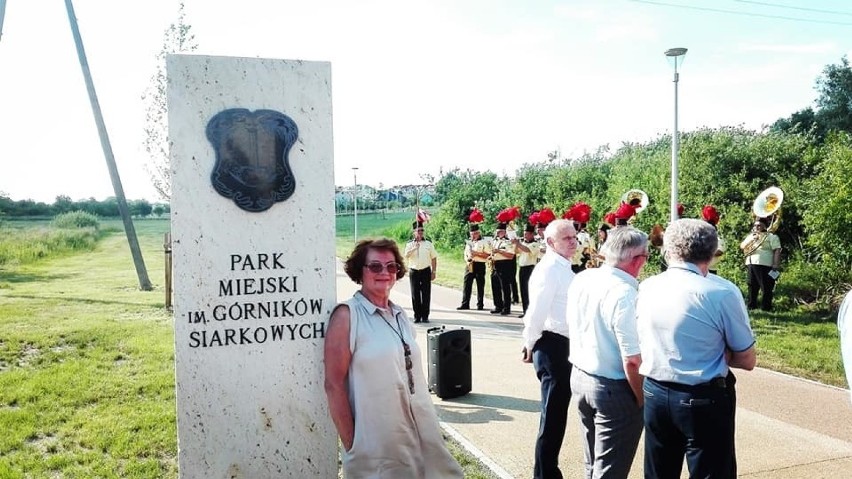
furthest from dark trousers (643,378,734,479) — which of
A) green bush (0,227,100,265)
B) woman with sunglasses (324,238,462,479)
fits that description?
green bush (0,227,100,265)

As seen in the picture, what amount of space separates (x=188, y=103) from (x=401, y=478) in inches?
84.4

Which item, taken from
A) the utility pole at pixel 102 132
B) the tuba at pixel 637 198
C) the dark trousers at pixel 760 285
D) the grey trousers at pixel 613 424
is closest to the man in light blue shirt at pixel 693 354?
the grey trousers at pixel 613 424

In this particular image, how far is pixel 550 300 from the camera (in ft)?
13.3

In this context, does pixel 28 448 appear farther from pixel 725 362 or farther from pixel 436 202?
pixel 436 202

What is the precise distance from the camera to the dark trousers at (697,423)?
2.97 meters

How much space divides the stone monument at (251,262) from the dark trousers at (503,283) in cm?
909

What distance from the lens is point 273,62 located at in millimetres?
3320

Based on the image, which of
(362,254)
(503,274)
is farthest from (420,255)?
(362,254)

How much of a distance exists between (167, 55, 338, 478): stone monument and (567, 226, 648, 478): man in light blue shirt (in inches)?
58.1

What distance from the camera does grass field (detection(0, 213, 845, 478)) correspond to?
4809 mm

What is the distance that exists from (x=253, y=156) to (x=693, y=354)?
245 cm

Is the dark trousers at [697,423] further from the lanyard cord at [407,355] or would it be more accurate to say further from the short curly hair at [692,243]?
the lanyard cord at [407,355]

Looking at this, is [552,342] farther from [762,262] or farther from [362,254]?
[762,262]

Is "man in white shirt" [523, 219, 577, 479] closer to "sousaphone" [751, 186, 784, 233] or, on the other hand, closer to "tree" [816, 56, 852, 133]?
"sousaphone" [751, 186, 784, 233]
